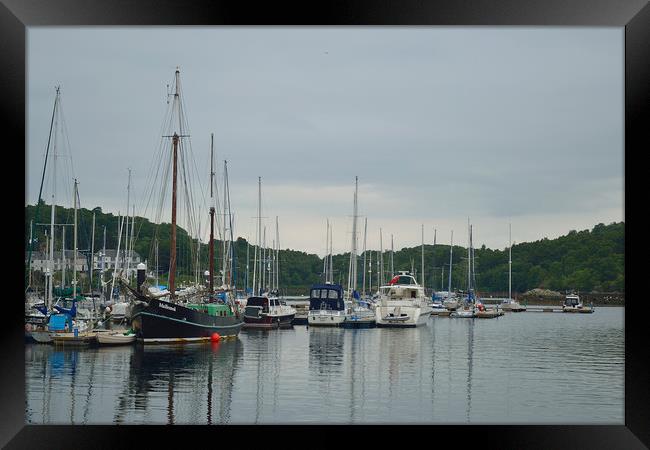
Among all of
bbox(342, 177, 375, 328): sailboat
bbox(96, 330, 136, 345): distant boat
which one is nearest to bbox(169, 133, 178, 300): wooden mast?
bbox(96, 330, 136, 345): distant boat

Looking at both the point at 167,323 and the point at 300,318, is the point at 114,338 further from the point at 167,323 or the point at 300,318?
the point at 300,318

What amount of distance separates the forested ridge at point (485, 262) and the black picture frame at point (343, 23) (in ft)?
95.0

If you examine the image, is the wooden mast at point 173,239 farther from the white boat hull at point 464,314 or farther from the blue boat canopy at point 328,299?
the white boat hull at point 464,314

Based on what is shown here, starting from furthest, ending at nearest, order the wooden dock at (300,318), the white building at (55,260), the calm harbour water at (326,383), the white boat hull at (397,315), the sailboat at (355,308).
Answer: the wooden dock at (300,318)
the sailboat at (355,308)
the white boat hull at (397,315)
the white building at (55,260)
the calm harbour water at (326,383)

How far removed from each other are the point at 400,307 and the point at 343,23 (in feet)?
86.5

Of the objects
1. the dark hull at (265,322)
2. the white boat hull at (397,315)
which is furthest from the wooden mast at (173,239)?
the white boat hull at (397,315)

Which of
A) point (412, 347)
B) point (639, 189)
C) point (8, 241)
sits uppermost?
point (639, 189)

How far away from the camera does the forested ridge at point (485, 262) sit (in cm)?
3888

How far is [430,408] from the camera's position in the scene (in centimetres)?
1208

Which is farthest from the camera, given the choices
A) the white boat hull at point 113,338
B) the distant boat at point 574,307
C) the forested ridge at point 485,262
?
the distant boat at point 574,307

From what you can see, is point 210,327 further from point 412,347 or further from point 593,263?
point 593,263

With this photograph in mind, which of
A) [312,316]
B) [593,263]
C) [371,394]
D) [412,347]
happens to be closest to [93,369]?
[371,394]

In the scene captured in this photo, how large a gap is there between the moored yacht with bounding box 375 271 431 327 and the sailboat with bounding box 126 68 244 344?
909 cm

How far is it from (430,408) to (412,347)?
11731 mm
